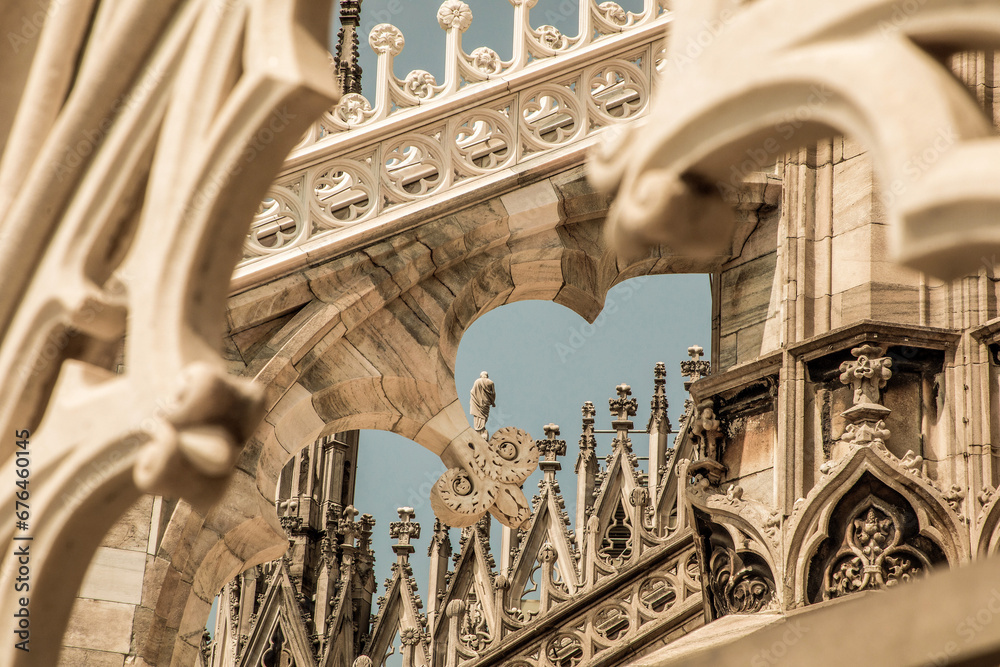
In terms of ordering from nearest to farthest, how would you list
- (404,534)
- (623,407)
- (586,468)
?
1. (404,534)
2. (586,468)
3. (623,407)

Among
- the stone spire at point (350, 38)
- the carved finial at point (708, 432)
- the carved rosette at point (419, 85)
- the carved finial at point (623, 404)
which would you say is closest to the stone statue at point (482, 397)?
the carved finial at point (623, 404)

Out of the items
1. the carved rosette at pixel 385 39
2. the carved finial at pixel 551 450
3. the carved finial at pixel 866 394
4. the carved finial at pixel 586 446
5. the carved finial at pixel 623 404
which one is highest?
the carved finial at pixel 623 404

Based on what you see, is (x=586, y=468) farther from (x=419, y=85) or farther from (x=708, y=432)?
(x=708, y=432)

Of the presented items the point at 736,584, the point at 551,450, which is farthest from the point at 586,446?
the point at 736,584

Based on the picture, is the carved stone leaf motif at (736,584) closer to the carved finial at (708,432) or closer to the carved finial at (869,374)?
the carved finial at (708,432)

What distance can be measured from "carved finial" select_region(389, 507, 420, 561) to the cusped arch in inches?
275

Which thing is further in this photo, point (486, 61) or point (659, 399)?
point (659, 399)

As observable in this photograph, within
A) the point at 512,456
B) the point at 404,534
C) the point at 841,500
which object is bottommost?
the point at 841,500

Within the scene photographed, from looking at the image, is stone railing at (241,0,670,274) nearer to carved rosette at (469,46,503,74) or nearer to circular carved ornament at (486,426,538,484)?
carved rosette at (469,46,503,74)

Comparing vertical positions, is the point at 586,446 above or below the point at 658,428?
below

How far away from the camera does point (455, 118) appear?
21.4 ft

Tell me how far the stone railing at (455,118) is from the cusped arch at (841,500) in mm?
2263

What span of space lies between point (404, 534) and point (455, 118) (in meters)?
6.17

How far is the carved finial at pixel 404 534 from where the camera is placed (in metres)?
11.9
